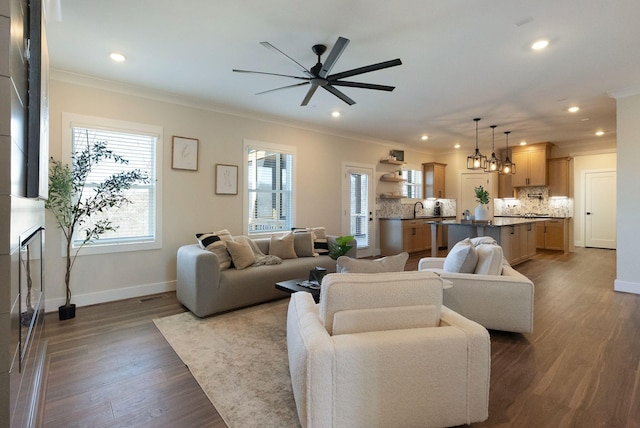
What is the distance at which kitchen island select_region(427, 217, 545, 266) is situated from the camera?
17.9 ft

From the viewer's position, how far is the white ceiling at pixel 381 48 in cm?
242

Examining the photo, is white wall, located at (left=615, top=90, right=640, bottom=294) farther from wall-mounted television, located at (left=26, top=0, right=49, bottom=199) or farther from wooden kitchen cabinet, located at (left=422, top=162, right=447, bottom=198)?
wall-mounted television, located at (left=26, top=0, right=49, bottom=199)

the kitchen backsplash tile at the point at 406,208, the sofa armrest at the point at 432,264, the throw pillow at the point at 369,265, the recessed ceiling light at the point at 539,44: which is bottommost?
the sofa armrest at the point at 432,264

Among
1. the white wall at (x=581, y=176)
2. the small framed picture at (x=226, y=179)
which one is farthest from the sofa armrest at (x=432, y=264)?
the white wall at (x=581, y=176)

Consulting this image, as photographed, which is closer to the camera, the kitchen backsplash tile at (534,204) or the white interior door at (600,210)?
the white interior door at (600,210)

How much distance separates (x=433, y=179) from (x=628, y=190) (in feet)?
14.2

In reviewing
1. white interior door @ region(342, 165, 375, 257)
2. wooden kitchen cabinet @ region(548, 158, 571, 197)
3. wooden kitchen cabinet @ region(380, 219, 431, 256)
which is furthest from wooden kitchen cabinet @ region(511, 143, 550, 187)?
white interior door @ region(342, 165, 375, 257)

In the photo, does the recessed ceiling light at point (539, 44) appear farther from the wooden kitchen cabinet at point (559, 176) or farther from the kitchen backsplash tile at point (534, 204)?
the kitchen backsplash tile at point (534, 204)

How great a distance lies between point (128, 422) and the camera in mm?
1751

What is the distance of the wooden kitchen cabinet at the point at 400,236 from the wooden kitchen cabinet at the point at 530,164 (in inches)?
113

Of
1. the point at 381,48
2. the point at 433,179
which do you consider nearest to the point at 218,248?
the point at 381,48

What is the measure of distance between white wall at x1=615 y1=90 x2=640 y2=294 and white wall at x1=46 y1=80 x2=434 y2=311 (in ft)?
14.6

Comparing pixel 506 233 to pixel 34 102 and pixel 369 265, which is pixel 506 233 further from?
pixel 34 102

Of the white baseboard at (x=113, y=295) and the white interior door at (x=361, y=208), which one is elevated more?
the white interior door at (x=361, y=208)
